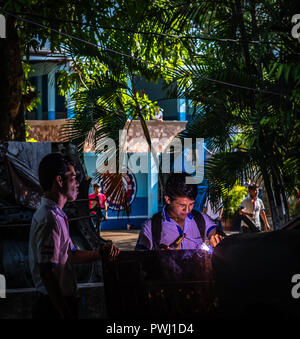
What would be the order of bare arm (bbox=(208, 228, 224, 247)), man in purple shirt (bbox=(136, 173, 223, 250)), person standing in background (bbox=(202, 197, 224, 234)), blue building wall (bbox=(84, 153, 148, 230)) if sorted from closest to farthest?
1. bare arm (bbox=(208, 228, 224, 247))
2. man in purple shirt (bbox=(136, 173, 223, 250))
3. person standing in background (bbox=(202, 197, 224, 234))
4. blue building wall (bbox=(84, 153, 148, 230))

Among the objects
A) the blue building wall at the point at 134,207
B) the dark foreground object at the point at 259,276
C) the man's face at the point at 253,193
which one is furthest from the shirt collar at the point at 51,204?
the blue building wall at the point at 134,207

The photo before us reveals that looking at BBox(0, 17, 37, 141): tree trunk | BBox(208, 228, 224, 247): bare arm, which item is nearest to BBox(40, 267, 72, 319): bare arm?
BBox(208, 228, 224, 247): bare arm

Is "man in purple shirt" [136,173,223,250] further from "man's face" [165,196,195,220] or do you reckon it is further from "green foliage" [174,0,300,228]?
"green foliage" [174,0,300,228]

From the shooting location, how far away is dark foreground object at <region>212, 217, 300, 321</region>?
7.29ft

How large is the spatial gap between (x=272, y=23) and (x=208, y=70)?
3.88 ft

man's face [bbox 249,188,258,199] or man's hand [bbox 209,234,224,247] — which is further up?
man's hand [bbox 209,234,224,247]

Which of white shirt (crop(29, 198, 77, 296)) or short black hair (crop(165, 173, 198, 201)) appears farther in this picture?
short black hair (crop(165, 173, 198, 201))

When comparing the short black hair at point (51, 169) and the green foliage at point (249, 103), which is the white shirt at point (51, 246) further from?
the green foliage at point (249, 103)

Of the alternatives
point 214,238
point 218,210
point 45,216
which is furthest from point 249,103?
point 45,216

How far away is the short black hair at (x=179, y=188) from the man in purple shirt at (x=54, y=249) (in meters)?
1.09

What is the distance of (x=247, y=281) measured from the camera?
2332 millimetres

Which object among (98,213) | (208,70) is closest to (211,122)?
(208,70)

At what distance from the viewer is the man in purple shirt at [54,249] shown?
286 centimetres

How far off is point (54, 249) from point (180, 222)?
4.88 feet
